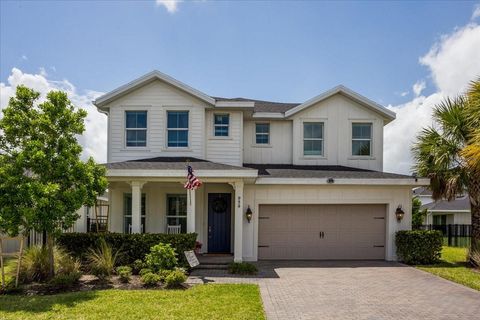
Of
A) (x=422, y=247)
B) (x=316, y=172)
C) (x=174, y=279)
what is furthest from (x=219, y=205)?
(x=422, y=247)

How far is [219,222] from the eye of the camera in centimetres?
1500

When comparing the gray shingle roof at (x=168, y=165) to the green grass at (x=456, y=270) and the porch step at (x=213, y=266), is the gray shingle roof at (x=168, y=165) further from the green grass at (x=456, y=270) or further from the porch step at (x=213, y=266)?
the green grass at (x=456, y=270)

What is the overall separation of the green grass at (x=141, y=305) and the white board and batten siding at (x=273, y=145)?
7.88 metres

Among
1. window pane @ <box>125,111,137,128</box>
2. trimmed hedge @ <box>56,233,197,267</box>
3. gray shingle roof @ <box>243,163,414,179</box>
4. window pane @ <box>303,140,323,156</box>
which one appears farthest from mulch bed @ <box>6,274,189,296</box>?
window pane @ <box>303,140,323,156</box>

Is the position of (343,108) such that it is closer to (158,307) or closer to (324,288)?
(324,288)

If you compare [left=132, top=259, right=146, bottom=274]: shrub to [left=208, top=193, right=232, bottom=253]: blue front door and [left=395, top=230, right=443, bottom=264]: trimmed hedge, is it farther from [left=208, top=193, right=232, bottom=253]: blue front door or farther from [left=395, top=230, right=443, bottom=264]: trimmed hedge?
[left=395, top=230, right=443, bottom=264]: trimmed hedge

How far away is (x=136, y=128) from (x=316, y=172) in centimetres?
760

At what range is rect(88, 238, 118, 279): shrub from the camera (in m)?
10.9

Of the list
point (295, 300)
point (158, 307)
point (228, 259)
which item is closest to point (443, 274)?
point (295, 300)

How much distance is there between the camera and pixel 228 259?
44.5ft

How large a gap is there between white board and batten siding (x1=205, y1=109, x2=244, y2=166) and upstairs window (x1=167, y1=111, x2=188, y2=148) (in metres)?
0.91

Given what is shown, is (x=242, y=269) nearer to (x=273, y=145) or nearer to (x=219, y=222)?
(x=219, y=222)

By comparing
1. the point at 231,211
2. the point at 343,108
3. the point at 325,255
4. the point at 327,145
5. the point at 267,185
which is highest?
the point at 343,108

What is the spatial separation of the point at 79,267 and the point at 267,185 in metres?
7.17
